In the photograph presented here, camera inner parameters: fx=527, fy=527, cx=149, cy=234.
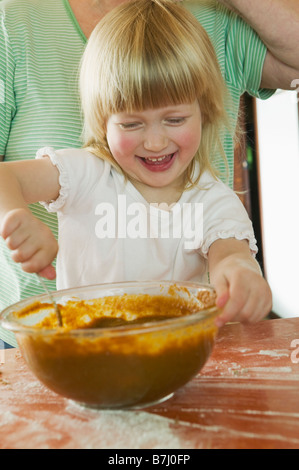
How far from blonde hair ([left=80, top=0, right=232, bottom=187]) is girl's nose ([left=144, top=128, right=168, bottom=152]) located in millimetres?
56

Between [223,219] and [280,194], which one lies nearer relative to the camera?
[223,219]

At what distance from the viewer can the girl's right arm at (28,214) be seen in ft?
2.50

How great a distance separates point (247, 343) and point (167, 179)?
0.49 m

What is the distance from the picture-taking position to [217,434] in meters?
0.64

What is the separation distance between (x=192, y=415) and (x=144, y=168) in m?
0.73

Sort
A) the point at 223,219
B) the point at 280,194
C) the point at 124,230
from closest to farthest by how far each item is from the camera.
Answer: the point at 223,219 → the point at 124,230 → the point at 280,194

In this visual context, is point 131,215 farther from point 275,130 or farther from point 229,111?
point 275,130

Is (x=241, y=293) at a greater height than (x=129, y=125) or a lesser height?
lesser

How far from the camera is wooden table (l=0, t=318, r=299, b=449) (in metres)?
0.64

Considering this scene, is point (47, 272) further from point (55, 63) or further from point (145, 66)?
point (55, 63)

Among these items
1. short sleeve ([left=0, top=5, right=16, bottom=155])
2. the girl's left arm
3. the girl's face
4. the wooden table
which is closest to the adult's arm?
the girl's face

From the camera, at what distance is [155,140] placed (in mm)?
1189

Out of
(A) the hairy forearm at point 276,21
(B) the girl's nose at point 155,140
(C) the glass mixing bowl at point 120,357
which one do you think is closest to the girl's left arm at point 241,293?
(C) the glass mixing bowl at point 120,357

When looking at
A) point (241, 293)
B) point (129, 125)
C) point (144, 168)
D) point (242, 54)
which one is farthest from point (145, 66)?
point (241, 293)
